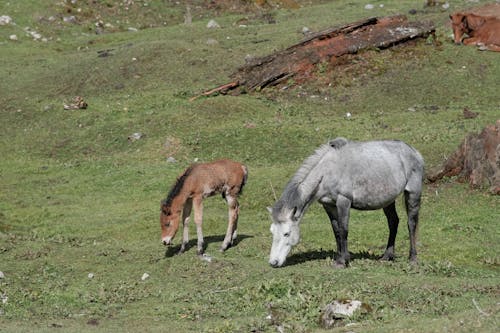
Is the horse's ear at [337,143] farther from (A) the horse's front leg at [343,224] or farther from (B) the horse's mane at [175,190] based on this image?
(B) the horse's mane at [175,190]

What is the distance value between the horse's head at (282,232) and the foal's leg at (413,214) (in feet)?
8.90

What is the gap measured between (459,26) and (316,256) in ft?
83.6

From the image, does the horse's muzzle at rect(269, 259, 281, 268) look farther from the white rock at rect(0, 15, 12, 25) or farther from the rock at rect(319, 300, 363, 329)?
the white rock at rect(0, 15, 12, 25)

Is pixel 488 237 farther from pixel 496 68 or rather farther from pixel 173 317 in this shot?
pixel 496 68

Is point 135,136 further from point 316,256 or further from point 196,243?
point 316,256

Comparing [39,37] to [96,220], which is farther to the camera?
[39,37]

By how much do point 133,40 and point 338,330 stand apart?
3942 centimetres

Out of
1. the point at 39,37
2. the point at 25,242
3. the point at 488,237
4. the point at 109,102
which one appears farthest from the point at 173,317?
the point at 39,37

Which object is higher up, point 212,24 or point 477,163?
point 477,163

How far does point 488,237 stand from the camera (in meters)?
21.2

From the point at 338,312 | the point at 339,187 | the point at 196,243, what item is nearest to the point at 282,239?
the point at 339,187

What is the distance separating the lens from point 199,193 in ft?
65.2

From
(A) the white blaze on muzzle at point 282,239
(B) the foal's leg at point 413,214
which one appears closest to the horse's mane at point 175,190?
(A) the white blaze on muzzle at point 282,239

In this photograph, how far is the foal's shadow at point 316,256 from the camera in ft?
59.6
